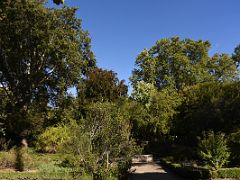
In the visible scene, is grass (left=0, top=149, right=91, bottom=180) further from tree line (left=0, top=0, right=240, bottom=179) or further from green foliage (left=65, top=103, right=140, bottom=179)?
tree line (left=0, top=0, right=240, bottom=179)

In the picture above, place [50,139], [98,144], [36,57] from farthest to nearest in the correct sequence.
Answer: [36,57] < [50,139] < [98,144]

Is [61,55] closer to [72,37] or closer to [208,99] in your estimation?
[72,37]

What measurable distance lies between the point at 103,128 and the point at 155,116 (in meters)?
23.4

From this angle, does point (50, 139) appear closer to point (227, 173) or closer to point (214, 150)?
point (214, 150)

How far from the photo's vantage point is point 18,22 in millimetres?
31766

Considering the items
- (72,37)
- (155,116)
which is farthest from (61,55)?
(155,116)

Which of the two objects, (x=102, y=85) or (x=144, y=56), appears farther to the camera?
(x=144, y=56)

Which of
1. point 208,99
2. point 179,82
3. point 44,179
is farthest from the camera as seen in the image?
point 179,82

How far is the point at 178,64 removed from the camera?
2068 inches

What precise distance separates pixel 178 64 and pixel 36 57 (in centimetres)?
2406

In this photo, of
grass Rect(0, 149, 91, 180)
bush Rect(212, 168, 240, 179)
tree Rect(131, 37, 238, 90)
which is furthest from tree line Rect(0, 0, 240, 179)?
tree Rect(131, 37, 238, 90)

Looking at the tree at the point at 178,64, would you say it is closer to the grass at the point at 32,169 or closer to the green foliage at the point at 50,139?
the green foliage at the point at 50,139

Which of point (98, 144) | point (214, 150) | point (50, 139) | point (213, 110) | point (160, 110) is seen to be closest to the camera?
point (98, 144)

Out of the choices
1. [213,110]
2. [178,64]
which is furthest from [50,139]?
[178,64]
